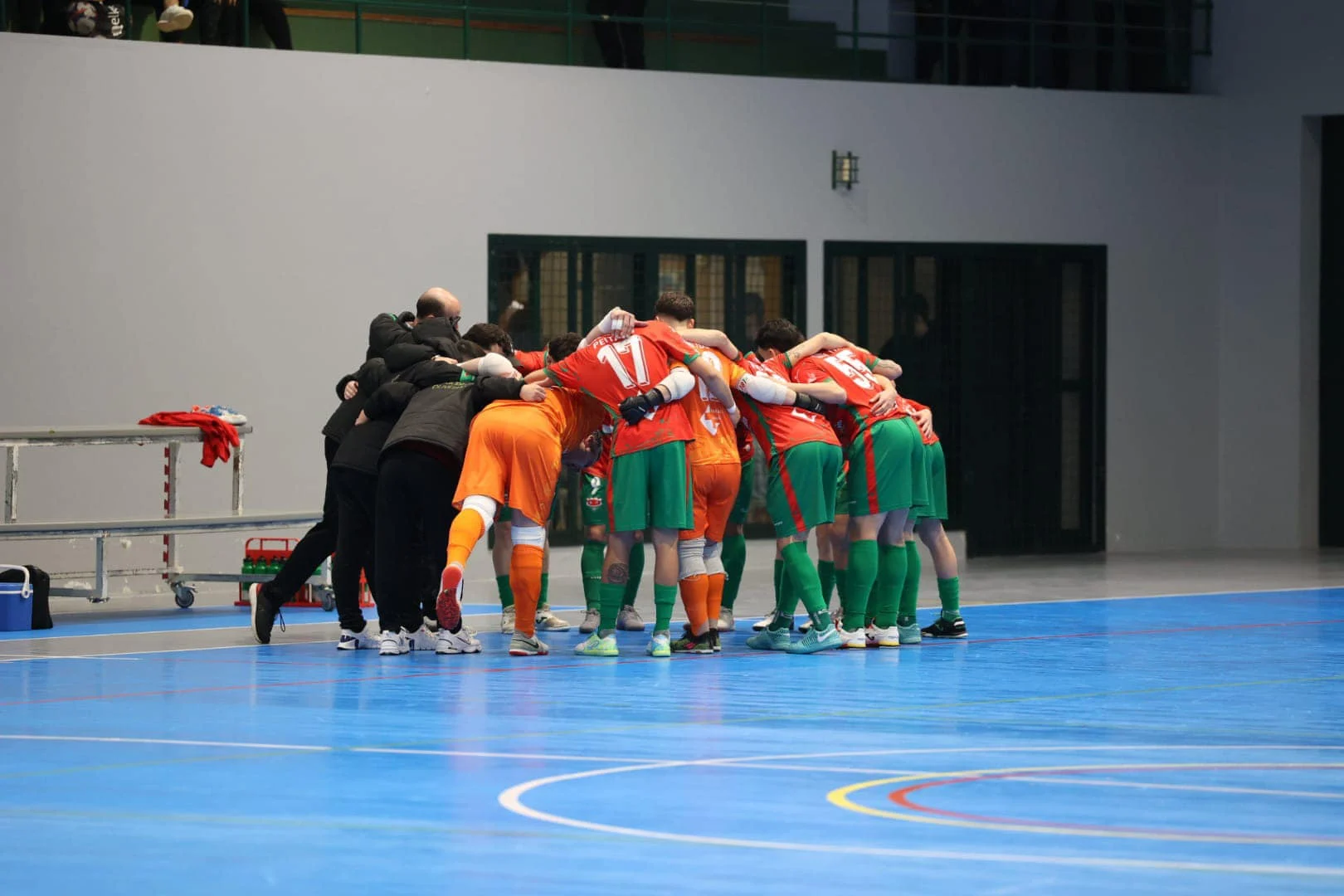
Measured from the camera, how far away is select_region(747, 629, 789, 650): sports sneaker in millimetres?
10820

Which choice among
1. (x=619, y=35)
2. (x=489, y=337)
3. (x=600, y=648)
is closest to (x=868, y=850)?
(x=600, y=648)

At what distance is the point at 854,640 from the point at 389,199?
236 inches

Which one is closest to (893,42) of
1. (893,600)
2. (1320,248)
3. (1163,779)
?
(1320,248)

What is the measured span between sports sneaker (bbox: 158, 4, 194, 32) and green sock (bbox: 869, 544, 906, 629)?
259 inches

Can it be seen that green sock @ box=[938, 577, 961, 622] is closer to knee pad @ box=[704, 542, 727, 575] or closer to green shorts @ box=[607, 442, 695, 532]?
knee pad @ box=[704, 542, 727, 575]

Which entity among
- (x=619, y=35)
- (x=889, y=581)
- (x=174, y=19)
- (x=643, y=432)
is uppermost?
(x=619, y=35)

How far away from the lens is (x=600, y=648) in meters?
10.5

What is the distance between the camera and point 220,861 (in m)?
5.46

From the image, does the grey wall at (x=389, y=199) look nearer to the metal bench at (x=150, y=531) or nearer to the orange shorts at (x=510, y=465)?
the metal bench at (x=150, y=531)

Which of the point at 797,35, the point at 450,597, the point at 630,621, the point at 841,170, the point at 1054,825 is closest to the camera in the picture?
the point at 1054,825

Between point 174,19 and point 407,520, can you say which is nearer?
point 407,520

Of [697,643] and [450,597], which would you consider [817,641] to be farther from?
[450,597]

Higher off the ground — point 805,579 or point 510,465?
point 510,465

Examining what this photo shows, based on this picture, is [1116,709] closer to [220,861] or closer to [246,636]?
[220,861]
